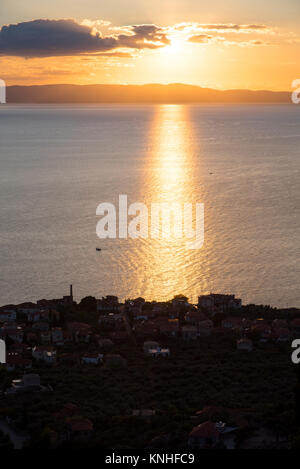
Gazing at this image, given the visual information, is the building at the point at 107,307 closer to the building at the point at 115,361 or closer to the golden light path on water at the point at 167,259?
the golden light path on water at the point at 167,259

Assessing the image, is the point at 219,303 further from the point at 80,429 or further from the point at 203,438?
the point at 80,429

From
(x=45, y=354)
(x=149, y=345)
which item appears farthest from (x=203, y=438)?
(x=45, y=354)

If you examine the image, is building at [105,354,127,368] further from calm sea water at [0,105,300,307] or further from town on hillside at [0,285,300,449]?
calm sea water at [0,105,300,307]

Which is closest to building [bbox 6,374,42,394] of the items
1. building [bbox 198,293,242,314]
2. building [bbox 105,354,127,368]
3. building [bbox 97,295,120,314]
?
building [bbox 105,354,127,368]

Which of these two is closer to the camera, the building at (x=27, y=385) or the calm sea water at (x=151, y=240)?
the building at (x=27, y=385)

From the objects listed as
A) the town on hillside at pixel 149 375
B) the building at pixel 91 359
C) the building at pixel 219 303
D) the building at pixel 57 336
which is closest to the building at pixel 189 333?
the town on hillside at pixel 149 375
